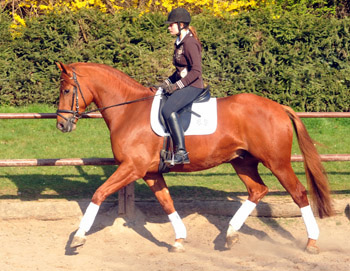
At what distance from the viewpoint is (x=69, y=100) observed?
6.44 meters

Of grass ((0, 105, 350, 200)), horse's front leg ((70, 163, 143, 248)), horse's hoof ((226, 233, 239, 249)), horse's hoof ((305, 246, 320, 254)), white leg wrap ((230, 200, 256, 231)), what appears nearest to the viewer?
horse's front leg ((70, 163, 143, 248))

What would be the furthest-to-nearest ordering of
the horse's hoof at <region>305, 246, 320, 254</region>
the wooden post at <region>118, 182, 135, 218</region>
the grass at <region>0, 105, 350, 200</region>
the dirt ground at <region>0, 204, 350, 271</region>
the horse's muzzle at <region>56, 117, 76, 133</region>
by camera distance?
1. the grass at <region>0, 105, 350, 200</region>
2. the wooden post at <region>118, 182, 135, 218</region>
3. the horse's hoof at <region>305, 246, 320, 254</region>
4. the horse's muzzle at <region>56, 117, 76, 133</region>
5. the dirt ground at <region>0, 204, 350, 271</region>

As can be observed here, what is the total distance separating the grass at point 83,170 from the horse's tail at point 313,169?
9.7 inches

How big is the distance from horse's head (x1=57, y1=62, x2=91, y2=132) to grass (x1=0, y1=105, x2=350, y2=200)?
76.9 inches

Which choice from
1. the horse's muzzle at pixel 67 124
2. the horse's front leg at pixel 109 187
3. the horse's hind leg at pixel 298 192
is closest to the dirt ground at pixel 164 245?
the horse's hind leg at pixel 298 192

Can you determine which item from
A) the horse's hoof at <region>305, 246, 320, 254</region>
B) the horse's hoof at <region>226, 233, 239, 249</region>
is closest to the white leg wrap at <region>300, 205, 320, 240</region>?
the horse's hoof at <region>305, 246, 320, 254</region>

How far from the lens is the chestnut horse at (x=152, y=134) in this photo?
6.33 meters

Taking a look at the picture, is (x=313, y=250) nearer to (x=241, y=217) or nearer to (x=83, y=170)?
(x=241, y=217)

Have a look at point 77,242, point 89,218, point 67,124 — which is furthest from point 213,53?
point 77,242

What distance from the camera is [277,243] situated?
6938mm

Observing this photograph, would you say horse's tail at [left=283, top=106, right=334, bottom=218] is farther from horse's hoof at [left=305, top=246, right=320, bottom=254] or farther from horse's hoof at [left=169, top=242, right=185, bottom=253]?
horse's hoof at [left=169, top=242, right=185, bottom=253]

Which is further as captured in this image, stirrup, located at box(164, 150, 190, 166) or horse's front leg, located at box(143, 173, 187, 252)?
horse's front leg, located at box(143, 173, 187, 252)

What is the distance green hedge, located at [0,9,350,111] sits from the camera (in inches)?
→ 488

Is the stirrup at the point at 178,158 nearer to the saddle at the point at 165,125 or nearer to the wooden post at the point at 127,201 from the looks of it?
the saddle at the point at 165,125
